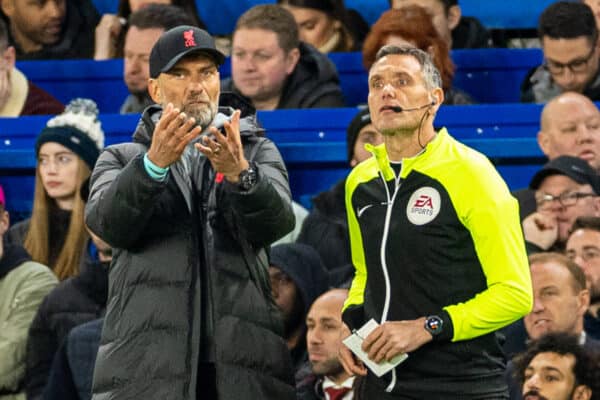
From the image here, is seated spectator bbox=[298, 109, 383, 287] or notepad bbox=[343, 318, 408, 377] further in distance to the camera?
seated spectator bbox=[298, 109, 383, 287]

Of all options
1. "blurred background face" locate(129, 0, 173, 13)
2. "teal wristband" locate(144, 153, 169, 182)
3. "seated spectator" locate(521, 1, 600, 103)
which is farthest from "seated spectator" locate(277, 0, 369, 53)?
"teal wristband" locate(144, 153, 169, 182)

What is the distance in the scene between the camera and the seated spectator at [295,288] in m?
6.32

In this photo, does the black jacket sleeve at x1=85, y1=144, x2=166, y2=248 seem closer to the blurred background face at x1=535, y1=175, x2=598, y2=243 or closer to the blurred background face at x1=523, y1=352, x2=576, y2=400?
the blurred background face at x1=523, y1=352, x2=576, y2=400

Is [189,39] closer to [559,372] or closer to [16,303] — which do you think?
[559,372]

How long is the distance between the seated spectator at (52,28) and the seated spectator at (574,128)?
310 cm

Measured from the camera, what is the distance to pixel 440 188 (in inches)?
173

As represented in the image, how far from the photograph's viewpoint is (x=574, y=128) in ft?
22.6

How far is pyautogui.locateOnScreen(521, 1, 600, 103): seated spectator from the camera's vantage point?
24.0ft

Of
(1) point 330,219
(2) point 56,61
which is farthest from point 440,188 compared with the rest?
(2) point 56,61

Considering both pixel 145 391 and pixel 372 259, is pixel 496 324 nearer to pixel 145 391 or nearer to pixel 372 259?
pixel 372 259

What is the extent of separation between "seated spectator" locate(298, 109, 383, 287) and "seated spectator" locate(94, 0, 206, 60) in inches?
69.0

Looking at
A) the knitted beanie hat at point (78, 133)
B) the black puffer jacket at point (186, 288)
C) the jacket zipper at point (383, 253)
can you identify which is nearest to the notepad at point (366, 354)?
the jacket zipper at point (383, 253)

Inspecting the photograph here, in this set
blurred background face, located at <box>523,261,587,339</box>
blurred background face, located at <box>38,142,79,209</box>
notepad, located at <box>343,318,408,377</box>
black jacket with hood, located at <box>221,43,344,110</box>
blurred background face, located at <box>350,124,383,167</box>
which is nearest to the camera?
notepad, located at <box>343,318,408,377</box>

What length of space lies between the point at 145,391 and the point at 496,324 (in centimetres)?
93
